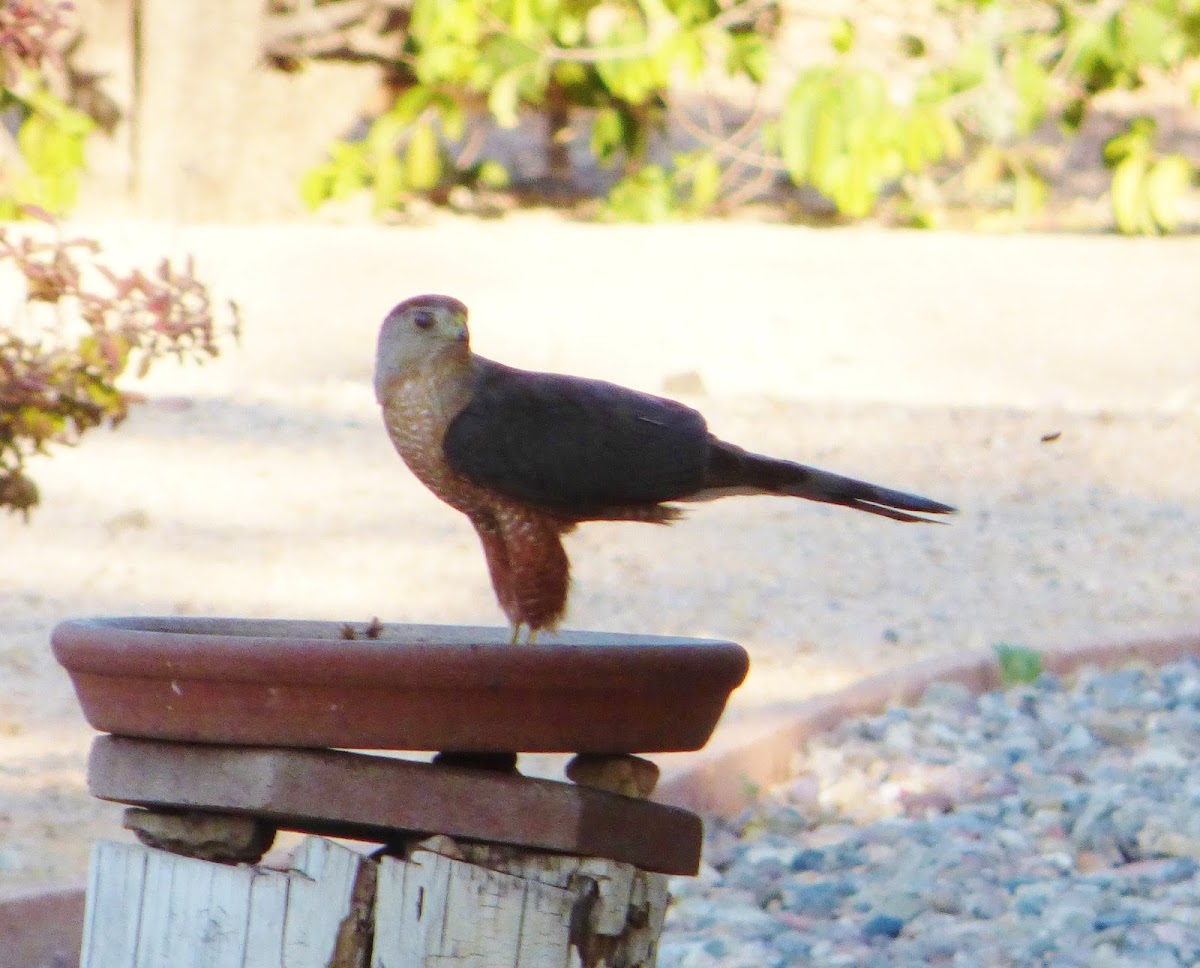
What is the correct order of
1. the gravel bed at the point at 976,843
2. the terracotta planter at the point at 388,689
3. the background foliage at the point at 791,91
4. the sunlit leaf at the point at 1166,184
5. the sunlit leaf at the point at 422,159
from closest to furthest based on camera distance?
1. the terracotta planter at the point at 388,689
2. the gravel bed at the point at 976,843
3. the background foliage at the point at 791,91
4. the sunlit leaf at the point at 1166,184
5. the sunlit leaf at the point at 422,159

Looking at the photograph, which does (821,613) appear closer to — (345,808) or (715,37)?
(345,808)

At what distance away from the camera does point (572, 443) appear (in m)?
2.10

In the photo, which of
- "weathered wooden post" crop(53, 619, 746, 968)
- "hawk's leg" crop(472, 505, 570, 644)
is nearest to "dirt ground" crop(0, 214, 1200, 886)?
"weathered wooden post" crop(53, 619, 746, 968)

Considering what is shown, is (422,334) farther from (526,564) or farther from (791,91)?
(791,91)

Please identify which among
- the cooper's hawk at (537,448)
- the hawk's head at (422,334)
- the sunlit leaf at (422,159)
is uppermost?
the sunlit leaf at (422,159)

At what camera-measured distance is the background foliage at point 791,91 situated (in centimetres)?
927

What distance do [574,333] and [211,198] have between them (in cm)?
326

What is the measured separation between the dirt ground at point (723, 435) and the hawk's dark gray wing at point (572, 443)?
4.57ft

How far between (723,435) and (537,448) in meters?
4.12

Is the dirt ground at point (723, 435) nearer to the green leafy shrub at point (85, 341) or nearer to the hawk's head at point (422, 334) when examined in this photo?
the green leafy shrub at point (85, 341)

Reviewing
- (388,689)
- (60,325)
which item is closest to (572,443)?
(388,689)

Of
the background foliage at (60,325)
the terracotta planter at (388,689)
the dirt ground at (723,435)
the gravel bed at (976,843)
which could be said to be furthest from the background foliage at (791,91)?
the terracotta planter at (388,689)

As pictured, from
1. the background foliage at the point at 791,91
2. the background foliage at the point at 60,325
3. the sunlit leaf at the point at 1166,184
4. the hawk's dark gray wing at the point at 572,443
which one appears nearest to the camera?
the hawk's dark gray wing at the point at 572,443

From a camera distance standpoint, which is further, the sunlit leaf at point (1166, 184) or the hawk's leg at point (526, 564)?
the sunlit leaf at point (1166, 184)
